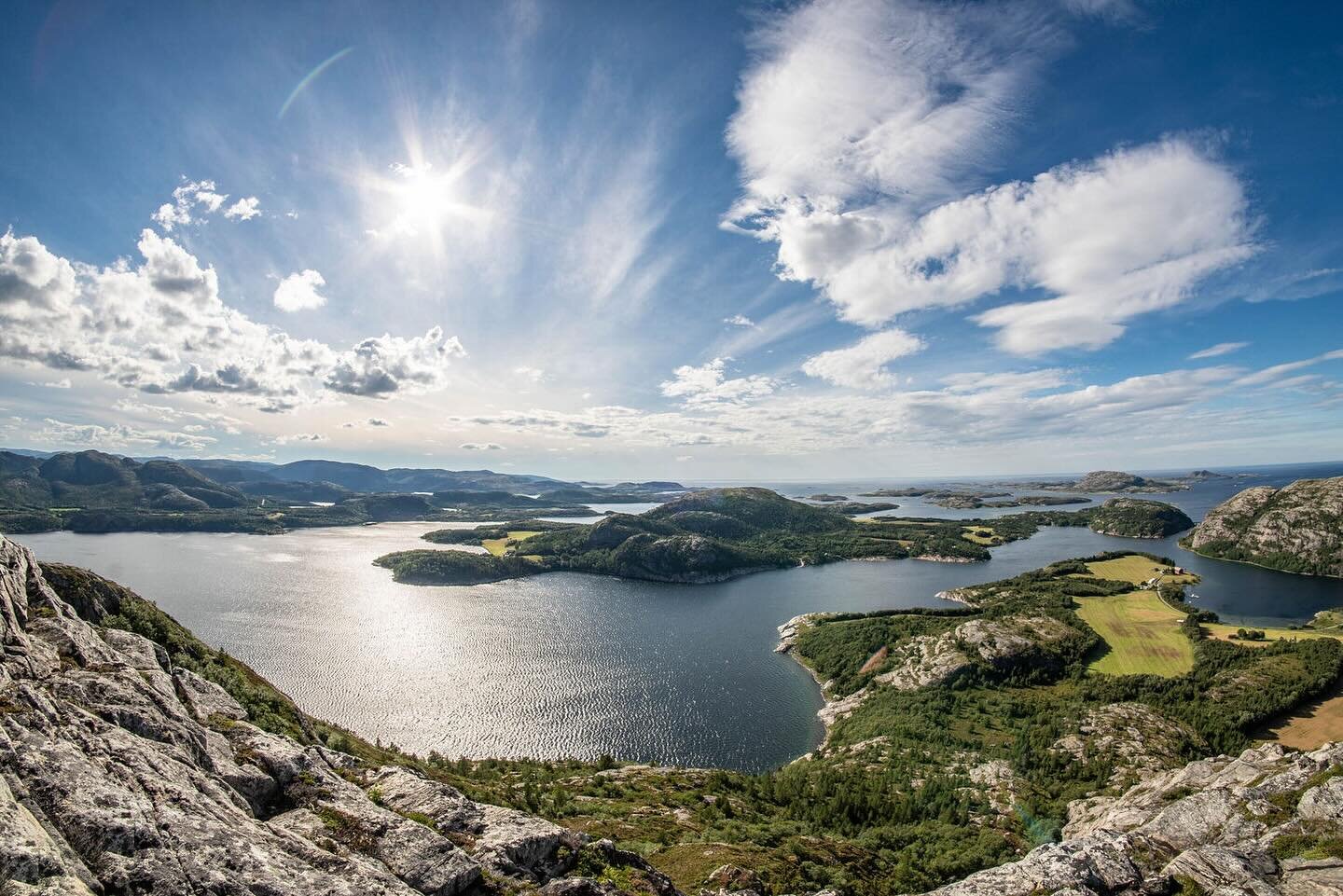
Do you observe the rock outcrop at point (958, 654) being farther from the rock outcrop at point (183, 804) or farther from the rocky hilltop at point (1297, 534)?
the rocky hilltop at point (1297, 534)

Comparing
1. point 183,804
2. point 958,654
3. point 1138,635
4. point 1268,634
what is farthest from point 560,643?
point 1268,634

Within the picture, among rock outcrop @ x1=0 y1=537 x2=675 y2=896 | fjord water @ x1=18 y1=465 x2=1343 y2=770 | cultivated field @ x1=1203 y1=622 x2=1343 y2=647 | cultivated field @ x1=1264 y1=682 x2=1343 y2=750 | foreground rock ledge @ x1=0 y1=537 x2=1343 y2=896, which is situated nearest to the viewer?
rock outcrop @ x1=0 y1=537 x2=675 y2=896

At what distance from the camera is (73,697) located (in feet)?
65.4

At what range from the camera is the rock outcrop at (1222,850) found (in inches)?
951

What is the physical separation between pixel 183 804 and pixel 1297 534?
897ft

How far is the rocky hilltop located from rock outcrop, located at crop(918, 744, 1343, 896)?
204991 millimetres

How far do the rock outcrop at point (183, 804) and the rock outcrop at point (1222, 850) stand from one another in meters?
19.5

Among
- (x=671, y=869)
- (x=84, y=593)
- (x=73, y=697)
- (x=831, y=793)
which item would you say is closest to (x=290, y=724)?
(x=84, y=593)

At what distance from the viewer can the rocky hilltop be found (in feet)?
553

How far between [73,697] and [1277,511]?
28779 centimetres

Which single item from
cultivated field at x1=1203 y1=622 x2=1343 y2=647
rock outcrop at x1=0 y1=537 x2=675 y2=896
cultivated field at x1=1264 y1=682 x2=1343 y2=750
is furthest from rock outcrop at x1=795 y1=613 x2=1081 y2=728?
rock outcrop at x1=0 y1=537 x2=675 y2=896

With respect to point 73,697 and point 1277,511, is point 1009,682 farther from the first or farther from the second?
point 1277,511

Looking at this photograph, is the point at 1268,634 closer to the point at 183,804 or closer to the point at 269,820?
the point at 269,820

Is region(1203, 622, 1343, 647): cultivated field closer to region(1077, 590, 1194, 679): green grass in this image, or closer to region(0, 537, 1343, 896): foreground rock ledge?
region(1077, 590, 1194, 679): green grass
